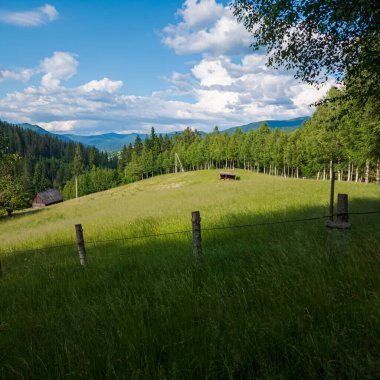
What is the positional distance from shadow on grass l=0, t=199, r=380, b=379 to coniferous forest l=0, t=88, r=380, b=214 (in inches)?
425

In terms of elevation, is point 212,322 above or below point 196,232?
below

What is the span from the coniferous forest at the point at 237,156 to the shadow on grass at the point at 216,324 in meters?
10.8

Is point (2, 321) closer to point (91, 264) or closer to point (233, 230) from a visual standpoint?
point (91, 264)

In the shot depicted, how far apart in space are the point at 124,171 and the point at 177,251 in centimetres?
12262

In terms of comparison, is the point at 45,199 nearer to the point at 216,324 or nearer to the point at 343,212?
the point at 343,212

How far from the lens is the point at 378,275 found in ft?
13.3

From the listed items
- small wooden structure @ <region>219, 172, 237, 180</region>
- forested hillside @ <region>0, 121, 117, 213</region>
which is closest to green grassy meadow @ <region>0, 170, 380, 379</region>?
forested hillside @ <region>0, 121, 117, 213</region>

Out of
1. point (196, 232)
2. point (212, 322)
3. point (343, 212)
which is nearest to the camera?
point (212, 322)

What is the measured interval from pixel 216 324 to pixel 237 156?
86.6 m

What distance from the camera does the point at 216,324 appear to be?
3.43 meters

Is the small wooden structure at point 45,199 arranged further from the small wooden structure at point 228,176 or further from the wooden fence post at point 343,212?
the wooden fence post at point 343,212

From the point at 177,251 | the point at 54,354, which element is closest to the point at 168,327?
the point at 54,354

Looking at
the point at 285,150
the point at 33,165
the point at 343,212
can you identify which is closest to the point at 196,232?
the point at 343,212

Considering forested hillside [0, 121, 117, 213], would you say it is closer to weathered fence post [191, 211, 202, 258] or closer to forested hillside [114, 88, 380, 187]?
weathered fence post [191, 211, 202, 258]
